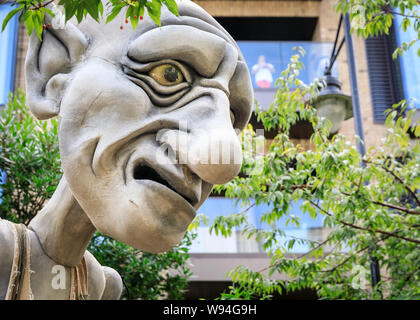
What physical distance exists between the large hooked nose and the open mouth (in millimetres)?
98

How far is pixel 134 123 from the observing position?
1802mm

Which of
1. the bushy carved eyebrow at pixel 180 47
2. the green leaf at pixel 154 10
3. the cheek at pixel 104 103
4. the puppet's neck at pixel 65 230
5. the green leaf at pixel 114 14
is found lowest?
the puppet's neck at pixel 65 230

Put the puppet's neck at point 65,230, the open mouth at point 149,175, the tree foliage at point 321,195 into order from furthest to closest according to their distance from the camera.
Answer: the tree foliage at point 321,195 < the puppet's neck at point 65,230 < the open mouth at point 149,175

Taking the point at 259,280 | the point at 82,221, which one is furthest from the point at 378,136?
the point at 82,221

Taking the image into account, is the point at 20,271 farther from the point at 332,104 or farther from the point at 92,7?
the point at 332,104

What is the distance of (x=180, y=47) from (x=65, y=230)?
79cm

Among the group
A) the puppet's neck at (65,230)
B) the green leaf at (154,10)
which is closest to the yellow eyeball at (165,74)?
the green leaf at (154,10)

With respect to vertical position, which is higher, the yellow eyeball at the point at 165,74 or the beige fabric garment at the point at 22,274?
the yellow eyeball at the point at 165,74

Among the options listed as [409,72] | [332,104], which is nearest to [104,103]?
[332,104]

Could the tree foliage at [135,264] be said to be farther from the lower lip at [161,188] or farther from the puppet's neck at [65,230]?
the lower lip at [161,188]

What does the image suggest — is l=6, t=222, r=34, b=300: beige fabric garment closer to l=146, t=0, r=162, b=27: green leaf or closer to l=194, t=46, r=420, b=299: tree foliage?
l=146, t=0, r=162, b=27: green leaf

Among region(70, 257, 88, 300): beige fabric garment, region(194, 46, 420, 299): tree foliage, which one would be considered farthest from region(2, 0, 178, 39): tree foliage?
region(194, 46, 420, 299): tree foliage

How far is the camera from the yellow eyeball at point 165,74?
191 cm
